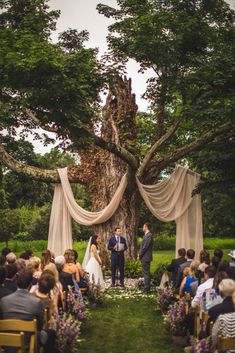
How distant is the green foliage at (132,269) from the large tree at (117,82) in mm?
840

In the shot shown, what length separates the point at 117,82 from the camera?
1620cm

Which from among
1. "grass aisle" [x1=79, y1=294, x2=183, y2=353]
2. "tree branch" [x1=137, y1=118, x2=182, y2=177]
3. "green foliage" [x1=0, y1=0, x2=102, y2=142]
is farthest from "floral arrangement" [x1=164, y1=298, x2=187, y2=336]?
"tree branch" [x1=137, y1=118, x2=182, y2=177]

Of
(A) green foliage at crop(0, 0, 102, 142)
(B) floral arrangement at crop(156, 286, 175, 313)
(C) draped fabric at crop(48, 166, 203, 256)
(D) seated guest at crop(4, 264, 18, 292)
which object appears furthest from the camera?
(C) draped fabric at crop(48, 166, 203, 256)

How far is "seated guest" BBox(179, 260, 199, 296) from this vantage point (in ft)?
31.8


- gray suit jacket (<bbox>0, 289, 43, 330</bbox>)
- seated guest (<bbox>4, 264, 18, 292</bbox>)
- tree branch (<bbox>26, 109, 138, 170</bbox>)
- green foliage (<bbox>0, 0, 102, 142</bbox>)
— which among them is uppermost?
green foliage (<bbox>0, 0, 102, 142</bbox>)

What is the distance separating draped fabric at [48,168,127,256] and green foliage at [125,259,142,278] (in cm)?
175

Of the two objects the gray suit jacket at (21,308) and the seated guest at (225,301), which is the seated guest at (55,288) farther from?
the seated guest at (225,301)

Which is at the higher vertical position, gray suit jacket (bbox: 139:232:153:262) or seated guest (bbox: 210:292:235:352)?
gray suit jacket (bbox: 139:232:153:262)

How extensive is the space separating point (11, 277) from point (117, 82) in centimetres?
964

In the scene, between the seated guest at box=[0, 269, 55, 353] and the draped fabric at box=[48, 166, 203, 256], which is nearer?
the seated guest at box=[0, 269, 55, 353]

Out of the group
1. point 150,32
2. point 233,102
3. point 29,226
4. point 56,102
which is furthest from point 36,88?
point 29,226

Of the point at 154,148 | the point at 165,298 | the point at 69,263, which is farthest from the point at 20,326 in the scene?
the point at 154,148

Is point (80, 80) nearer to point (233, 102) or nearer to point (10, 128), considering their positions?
point (233, 102)

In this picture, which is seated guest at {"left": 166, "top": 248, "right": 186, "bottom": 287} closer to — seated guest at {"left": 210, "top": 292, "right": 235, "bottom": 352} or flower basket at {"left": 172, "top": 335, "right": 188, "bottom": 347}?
flower basket at {"left": 172, "top": 335, "right": 188, "bottom": 347}
